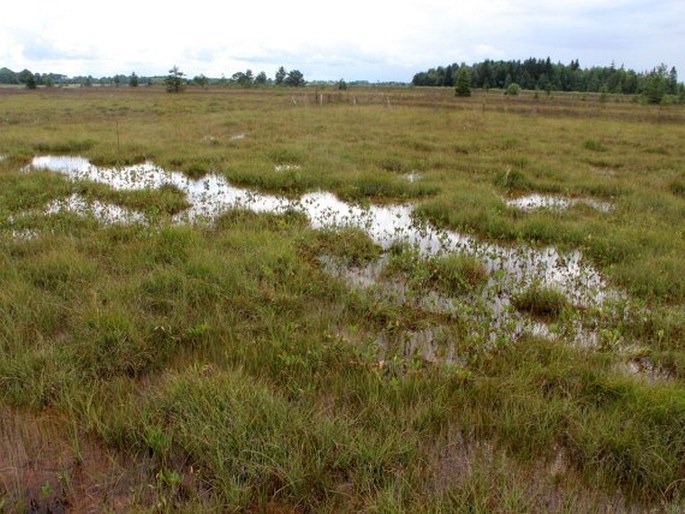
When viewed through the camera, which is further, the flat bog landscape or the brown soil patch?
the flat bog landscape

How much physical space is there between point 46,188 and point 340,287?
777cm

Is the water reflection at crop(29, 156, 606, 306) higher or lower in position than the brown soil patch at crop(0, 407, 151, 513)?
higher

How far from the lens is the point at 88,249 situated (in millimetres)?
6191

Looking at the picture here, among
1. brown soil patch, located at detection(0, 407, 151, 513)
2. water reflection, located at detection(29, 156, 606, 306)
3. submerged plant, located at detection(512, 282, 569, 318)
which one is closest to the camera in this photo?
brown soil patch, located at detection(0, 407, 151, 513)

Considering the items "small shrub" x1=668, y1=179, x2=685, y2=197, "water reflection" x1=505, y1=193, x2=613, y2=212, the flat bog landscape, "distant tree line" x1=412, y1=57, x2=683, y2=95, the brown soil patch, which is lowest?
the brown soil patch

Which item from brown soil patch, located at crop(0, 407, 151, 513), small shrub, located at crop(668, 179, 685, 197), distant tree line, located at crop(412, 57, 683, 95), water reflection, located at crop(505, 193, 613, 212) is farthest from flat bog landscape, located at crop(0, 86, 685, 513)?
distant tree line, located at crop(412, 57, 683, 95)

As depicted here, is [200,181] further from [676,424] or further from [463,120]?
[463,120]

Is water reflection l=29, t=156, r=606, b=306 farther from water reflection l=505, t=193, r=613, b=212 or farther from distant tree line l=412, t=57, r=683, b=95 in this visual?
distant tree line l=412, t=57, r=683, b=95

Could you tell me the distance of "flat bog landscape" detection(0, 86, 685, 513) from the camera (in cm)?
270

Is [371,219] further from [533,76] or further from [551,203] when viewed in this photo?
[533,76]

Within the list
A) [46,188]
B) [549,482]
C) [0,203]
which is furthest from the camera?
[46,188]

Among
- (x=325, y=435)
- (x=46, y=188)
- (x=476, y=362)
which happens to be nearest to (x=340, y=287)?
(x=476, y=362)

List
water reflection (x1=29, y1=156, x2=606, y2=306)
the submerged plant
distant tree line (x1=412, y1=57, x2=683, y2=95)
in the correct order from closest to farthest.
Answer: the submerged plant
water reflection (x1=29, y1=156, x2=606, y2=306)
distant tree line (x1=412, y1=57, x2=683, y2=95)

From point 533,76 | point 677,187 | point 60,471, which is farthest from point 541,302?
point 533,76
